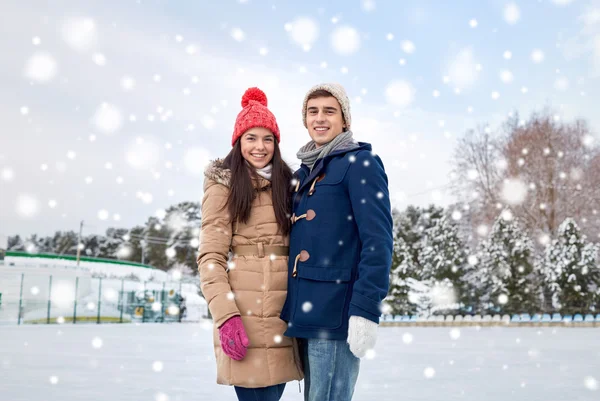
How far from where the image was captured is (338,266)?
232 cm

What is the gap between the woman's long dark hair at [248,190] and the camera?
2.50 meters

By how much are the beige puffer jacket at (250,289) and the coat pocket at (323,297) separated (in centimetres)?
17

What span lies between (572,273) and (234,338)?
2033cm

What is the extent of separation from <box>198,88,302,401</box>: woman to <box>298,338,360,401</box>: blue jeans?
202 mm

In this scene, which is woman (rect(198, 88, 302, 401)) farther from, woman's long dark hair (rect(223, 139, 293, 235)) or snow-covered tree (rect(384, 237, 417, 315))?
snow-covered tree (rect(384, 237, 417, 315))

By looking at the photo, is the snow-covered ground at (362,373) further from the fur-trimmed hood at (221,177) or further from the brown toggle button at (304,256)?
the brown toggle button at (304,256)

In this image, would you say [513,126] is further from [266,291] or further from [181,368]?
[266,291]

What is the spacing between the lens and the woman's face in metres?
2.63

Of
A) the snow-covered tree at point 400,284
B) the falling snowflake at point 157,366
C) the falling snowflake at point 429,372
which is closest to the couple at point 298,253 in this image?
the falling snowflake at point 429,372

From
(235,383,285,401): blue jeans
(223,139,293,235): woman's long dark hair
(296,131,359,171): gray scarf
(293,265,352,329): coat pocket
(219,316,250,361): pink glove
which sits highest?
(296,131,359,171): gray scarf

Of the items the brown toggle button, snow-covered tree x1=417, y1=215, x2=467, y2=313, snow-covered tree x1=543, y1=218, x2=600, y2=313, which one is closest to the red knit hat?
the brown toggle button

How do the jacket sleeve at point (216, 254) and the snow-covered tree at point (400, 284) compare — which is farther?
the snow-covered tree at point (400, 284)

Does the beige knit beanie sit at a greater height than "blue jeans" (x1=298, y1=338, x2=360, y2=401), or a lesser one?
greater

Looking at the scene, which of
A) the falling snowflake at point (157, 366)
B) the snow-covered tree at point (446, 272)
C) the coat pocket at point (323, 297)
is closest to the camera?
the coat pocket at point (323, 297)
